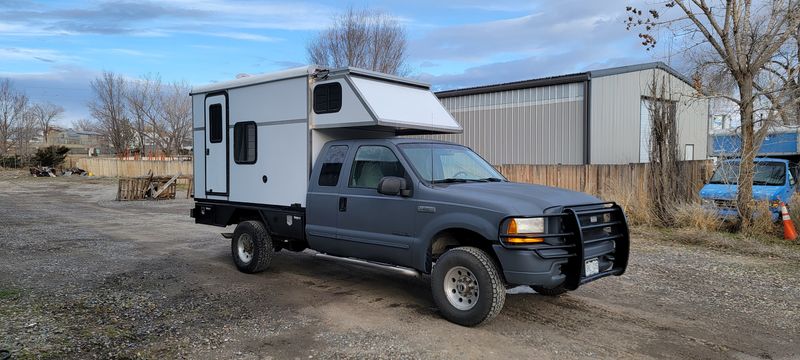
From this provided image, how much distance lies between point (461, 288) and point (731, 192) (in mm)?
9302

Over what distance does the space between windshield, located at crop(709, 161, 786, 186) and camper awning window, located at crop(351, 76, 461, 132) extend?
25.7ft

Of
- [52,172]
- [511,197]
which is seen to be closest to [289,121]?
[511,197]

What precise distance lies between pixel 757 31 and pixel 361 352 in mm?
12002

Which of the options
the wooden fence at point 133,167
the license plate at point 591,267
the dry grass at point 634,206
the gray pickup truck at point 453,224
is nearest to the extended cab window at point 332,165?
the gray pickup truck at point 453,224

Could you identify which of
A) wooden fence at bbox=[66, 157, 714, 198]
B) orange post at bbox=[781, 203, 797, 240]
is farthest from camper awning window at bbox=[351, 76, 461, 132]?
wooden fence at bbox=[66, 157, 714, 198]

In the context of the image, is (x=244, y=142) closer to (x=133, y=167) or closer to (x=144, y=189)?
(x=144, y=189)

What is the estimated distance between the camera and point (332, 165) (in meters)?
6.82

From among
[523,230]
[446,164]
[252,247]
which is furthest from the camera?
[252,247]

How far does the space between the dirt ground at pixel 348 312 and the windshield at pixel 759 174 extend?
3432mm

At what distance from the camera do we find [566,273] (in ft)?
17.5

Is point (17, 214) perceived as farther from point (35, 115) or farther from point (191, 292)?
point (35, 115)

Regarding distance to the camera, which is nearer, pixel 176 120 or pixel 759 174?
pixel 759 174

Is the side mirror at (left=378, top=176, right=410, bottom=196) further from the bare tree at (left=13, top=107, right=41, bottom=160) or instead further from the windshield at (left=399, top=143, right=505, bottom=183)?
the bare tree at (left=13, top=107, right=41, bottom=160)

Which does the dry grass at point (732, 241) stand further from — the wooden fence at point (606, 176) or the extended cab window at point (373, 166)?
the extended cab window at point (373, 166)
